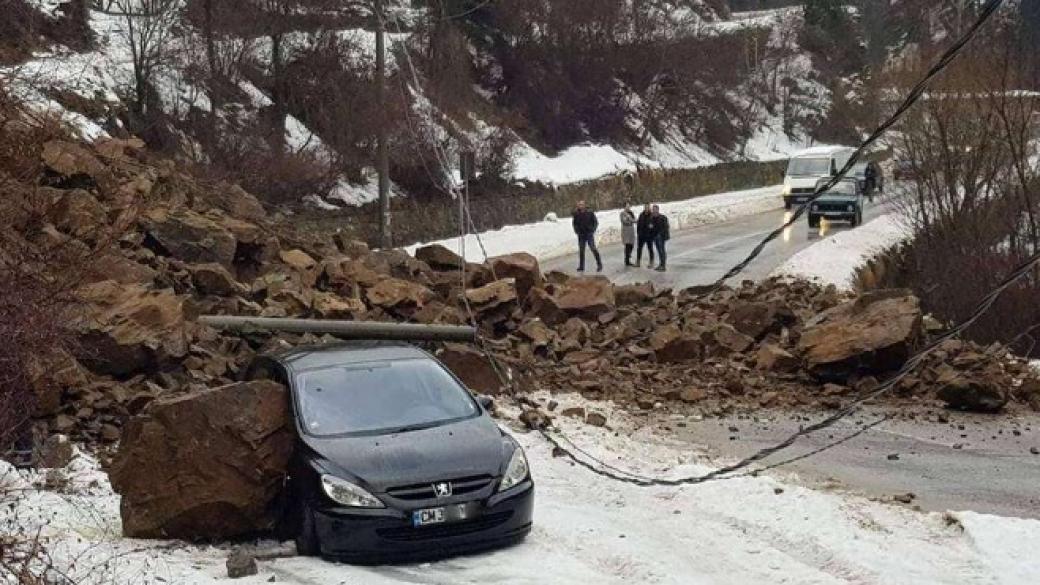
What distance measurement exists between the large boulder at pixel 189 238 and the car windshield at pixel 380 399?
661cm

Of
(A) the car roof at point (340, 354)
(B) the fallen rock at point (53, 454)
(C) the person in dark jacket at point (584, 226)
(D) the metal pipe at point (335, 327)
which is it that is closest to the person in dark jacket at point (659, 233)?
(C) the person in dark jacket at point (584, 226)

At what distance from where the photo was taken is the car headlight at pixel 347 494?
7.80m

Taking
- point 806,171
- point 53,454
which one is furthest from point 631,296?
point 806,171

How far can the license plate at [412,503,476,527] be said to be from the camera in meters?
7.81

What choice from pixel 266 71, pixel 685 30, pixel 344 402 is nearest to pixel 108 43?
pixel 266 71

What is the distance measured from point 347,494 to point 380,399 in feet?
4.25

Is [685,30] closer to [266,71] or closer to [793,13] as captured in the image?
[793,13]

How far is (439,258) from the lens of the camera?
19328 mm

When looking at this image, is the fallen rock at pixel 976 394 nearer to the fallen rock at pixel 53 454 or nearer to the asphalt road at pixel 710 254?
the fallen rock at pixel 53 454

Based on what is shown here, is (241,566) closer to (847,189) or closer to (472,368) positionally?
(472,368)

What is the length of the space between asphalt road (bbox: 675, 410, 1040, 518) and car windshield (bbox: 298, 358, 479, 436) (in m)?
3.73

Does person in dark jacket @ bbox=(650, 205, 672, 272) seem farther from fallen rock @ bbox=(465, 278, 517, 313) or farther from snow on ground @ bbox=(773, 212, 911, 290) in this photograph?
fallen rock @ bbox=(465, 278, 517, 313)

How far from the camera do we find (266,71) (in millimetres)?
44125

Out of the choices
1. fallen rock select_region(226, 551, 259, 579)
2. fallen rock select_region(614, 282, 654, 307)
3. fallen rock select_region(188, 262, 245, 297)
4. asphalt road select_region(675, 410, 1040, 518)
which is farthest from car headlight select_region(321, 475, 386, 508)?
fallen rock select_region(614, 282, 654, 307)
